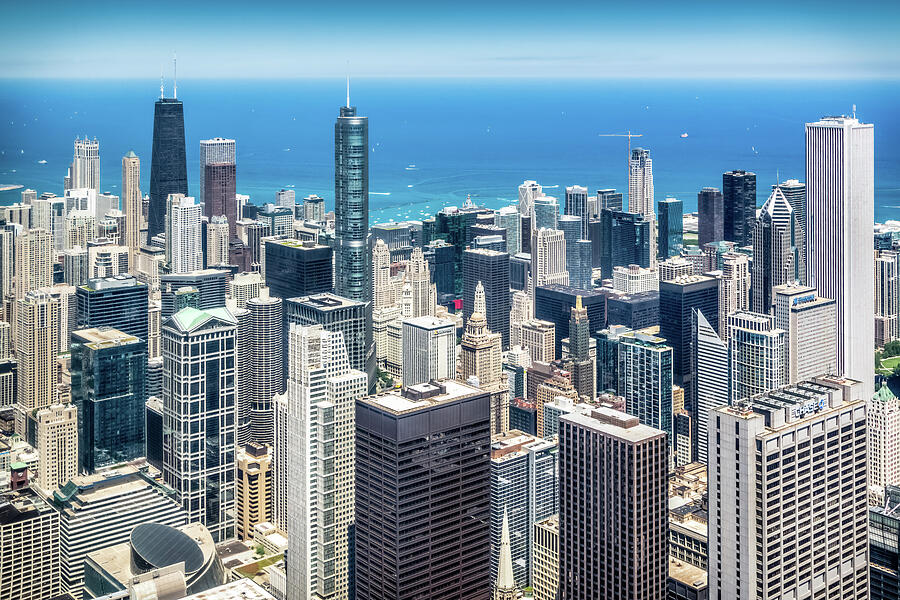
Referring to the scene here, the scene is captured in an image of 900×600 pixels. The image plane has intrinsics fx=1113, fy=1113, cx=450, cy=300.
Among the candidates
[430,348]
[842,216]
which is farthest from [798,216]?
[430,348]

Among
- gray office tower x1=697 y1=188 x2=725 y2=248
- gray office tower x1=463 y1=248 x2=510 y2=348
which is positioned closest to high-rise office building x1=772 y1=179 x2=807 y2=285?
gray office tower x1=697 y1=188 x2=725 y2=248

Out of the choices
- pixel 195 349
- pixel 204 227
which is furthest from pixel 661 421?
pixel 204 227

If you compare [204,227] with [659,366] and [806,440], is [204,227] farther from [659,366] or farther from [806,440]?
[806,440]

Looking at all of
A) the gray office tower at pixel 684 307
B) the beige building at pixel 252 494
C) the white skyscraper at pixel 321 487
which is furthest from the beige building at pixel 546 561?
the gray office tower at pixel 684 307

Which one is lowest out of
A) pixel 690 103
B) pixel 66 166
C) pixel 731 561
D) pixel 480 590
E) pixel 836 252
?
pixel 480 590

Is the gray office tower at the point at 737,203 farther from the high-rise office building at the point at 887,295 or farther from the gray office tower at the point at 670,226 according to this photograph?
the high-rise office building at the point at 887,295

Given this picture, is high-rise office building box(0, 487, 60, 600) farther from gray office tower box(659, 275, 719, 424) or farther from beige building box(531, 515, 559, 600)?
gray office tower box(659, 275, 719, 424)
